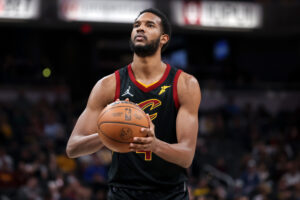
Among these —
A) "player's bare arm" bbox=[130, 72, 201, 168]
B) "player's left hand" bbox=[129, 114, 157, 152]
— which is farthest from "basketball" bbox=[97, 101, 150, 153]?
"player's bare arm" bbox=[130, 72, 201, 168]

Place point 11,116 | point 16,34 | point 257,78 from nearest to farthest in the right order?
point 11,116 → point 16,34 → point 257,78

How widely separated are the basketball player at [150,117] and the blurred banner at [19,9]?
10313mm

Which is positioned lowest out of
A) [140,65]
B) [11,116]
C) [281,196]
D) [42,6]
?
[281,196]

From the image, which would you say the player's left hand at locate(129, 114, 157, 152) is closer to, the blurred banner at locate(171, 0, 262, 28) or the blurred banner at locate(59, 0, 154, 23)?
the blurred banner at locate(59, 0, 154, 23)

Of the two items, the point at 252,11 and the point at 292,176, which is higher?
the point at 252,11

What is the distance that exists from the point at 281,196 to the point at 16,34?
11.9 m

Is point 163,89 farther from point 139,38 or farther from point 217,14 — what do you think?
point 217,14

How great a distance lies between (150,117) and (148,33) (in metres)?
0.66

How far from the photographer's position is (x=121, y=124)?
2934 mm

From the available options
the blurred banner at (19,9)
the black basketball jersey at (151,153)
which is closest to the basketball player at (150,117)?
the black basketball jersey at (151,153)

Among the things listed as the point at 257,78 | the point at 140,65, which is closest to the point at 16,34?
the point at 257,78

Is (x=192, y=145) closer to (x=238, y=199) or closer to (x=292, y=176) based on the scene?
(x=238, y=199)

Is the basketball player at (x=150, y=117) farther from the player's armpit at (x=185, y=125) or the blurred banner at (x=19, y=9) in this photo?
the blurred banner at (x=19, y=9)

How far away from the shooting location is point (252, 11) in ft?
50.6
